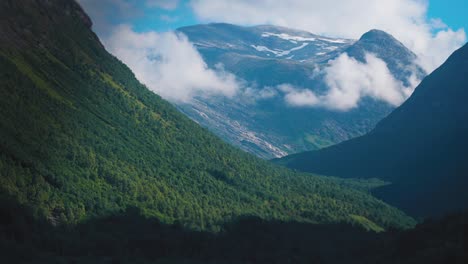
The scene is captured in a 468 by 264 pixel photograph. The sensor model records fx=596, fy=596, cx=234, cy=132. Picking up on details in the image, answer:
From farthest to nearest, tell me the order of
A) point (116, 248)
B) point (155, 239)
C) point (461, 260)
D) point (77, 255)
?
point (155, 239) → point (116, 248) → point (77, 255) → point (461, 260)

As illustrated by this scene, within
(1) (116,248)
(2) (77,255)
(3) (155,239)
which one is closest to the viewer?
(2) (77,255)

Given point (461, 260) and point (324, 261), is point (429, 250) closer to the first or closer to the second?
point (461, 260)

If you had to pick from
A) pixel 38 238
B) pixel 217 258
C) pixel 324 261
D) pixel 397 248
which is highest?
pixel 397 248

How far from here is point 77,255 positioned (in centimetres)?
15825

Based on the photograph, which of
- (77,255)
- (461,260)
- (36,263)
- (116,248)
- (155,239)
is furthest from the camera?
(155,239)

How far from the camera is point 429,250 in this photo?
13038cm

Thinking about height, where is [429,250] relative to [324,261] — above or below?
above

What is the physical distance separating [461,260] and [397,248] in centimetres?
5195

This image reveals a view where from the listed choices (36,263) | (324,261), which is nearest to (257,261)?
(324,261)

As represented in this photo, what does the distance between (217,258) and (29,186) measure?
221ft

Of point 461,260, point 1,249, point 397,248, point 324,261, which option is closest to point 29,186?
point 1,249

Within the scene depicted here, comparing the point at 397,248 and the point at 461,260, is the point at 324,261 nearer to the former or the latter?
the point at 397,248

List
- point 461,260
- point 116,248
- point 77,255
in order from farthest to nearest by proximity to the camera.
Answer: point 116,248 → point 77,255 → point 461,260

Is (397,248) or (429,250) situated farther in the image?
(397,248)
